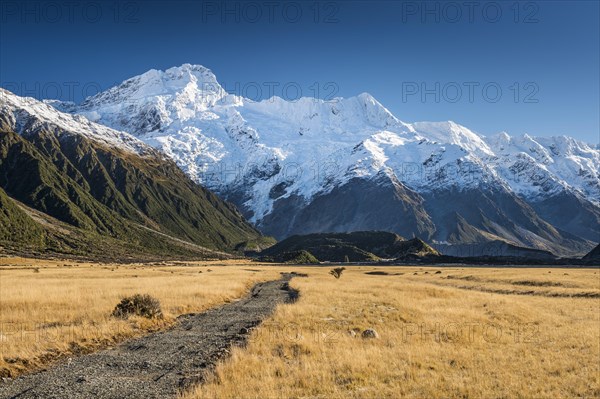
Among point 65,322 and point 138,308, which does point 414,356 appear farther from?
point 65,322

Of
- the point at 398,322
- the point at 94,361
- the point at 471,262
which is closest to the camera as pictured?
the point at 94,361

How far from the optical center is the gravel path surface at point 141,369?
545 inches

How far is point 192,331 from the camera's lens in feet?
81.3

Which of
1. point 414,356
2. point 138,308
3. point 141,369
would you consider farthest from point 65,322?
point 414,356

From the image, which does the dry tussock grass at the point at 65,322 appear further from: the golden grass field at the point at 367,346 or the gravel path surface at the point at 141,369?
the gravel path surface at the point at 141,369

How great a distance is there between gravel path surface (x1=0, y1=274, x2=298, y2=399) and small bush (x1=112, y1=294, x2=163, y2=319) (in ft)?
9.76

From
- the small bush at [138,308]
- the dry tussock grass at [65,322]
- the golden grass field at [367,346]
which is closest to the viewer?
the golden grass field at [367,346]

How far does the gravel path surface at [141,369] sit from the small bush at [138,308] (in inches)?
117

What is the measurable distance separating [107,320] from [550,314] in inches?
1172

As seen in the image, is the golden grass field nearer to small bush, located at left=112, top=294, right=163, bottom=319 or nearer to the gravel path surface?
small bush, located at left=112, top=294, right=163, bottom=319

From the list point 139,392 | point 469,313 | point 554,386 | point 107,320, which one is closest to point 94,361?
point 139,392

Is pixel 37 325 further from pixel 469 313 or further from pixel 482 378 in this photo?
pixel 469 313

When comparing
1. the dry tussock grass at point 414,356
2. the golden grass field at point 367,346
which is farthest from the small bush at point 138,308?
the dry tussock grass at point 414,356

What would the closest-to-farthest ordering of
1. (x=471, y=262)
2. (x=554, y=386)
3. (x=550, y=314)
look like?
1. (x=554, y=386)
2. (x=550, y=314)
3. (x=471, y=262)
